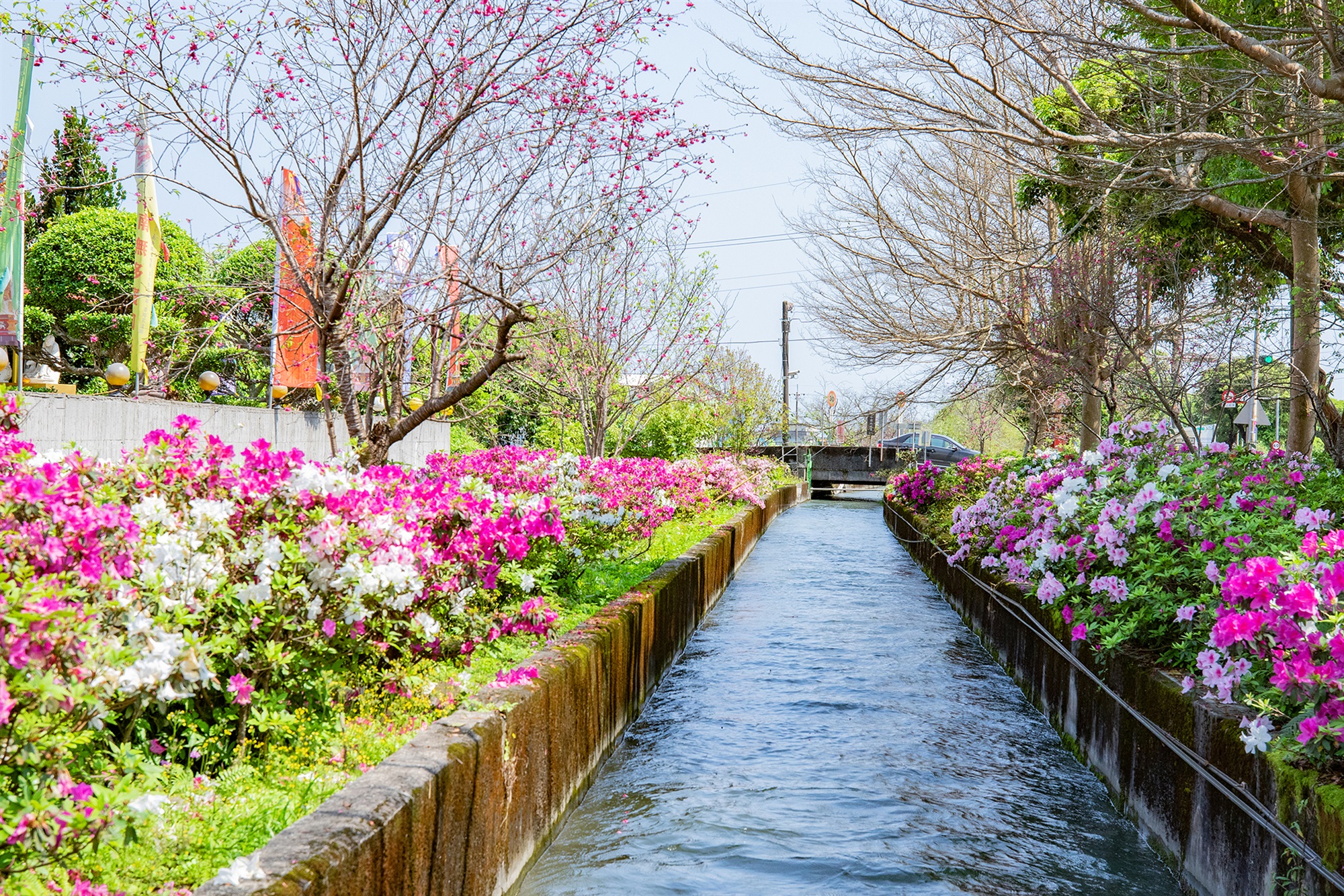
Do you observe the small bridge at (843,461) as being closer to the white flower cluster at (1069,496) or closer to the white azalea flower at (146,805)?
the white flower cluster at (1069,496)

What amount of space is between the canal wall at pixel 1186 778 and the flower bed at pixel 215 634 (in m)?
2.74

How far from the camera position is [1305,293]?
8117mm

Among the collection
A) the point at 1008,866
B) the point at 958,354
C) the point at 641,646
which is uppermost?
the point at 958,354

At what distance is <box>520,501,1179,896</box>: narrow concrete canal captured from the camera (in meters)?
4.63

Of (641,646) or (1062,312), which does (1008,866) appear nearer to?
(641,646)

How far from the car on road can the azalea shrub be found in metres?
22.9

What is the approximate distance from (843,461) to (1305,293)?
30899 millimetres

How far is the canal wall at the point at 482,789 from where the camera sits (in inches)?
104

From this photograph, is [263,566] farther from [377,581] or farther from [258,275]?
[258,275]

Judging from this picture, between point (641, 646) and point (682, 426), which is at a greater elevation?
point (682, 426)

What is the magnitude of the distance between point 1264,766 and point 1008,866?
1.46 meters

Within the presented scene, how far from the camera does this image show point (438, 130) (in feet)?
21.3

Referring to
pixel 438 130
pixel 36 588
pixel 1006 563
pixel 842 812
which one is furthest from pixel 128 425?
pixel 36 588

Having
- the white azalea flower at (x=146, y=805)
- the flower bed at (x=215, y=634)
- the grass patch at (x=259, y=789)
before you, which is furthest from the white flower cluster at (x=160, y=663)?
the white azalea flower at (x=146, y=805)
